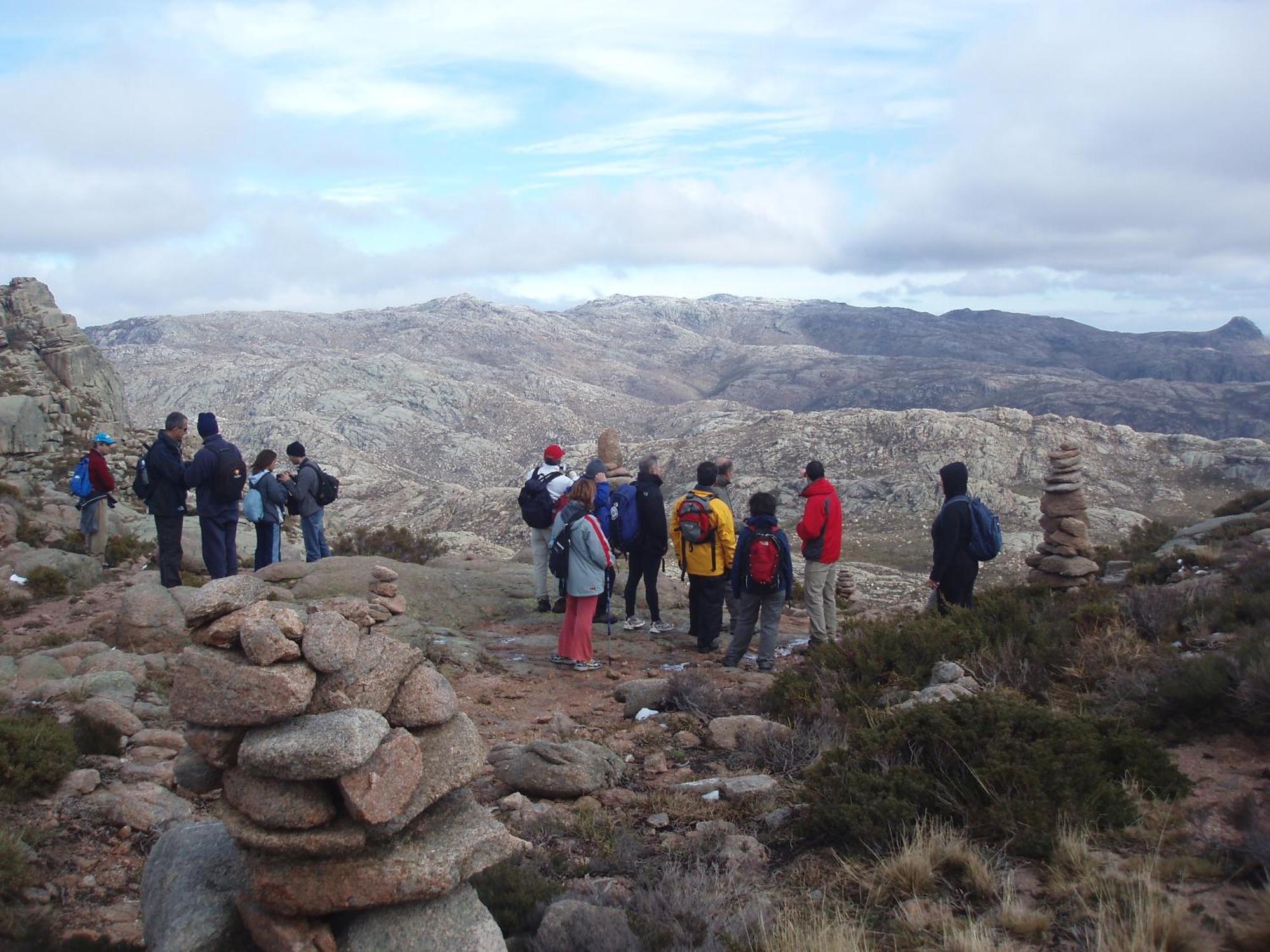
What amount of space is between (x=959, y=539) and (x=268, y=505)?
9.91 metres

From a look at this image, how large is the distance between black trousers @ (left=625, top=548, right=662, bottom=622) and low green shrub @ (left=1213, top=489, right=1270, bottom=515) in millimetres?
15157

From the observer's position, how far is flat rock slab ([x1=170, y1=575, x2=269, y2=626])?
14.6ft

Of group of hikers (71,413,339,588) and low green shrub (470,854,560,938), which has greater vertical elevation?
group of hikers (71,413,339,588)

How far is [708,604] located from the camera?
11.8m

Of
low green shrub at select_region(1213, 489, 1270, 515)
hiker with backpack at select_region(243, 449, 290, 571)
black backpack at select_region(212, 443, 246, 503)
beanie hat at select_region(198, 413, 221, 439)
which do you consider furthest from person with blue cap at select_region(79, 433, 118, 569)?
low green shrub at select_region(1213, 489, 1270, 515)

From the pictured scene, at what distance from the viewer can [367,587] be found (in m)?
12.3

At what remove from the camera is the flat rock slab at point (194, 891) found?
14.3 feet

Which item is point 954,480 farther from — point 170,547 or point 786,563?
point 170,547

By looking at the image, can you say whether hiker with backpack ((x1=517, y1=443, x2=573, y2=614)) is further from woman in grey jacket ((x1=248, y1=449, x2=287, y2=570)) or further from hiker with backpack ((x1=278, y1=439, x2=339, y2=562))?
woman in grey jacket ((x1=248, y1=449, x2=287, y2=570))

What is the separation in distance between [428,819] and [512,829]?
158 centimetres

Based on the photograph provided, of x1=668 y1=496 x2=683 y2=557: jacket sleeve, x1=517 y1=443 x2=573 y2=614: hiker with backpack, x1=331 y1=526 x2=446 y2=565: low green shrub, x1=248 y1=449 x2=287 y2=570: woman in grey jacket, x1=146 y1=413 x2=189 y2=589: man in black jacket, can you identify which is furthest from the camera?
x1=331 y1=526 x2=446 y2=565: low green shrub

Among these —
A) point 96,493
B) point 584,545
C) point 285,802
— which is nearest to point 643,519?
point 584,545

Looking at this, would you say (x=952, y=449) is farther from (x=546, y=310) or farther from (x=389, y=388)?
(x=546, y=310)

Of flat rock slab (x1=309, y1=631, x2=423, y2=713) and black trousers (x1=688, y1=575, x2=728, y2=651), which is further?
black trousers (x1=688, y1=575, x2=728, y2=651)
